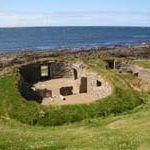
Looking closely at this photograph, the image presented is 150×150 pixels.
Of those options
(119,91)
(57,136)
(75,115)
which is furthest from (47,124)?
(119,91)

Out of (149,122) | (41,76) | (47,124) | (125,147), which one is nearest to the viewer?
(125,147)

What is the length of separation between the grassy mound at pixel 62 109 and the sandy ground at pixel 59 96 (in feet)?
24.4

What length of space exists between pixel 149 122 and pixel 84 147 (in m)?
9.75

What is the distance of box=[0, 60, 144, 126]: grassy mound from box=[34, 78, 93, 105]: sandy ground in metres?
7.43

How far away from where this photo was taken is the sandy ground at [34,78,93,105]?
59.3 m

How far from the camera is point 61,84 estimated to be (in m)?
71.7

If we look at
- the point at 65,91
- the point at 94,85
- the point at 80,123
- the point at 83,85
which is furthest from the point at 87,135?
the point at 83,85

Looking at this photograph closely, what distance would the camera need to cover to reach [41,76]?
76500mm

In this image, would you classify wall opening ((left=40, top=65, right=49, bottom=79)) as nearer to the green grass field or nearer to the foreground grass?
the green grass field

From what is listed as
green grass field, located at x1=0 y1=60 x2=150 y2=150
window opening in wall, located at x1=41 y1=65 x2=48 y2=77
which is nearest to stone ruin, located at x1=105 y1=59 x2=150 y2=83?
window opening in wall, located at x1=41 y1=65 x2=48 y2=77

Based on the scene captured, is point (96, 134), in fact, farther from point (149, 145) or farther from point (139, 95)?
point (139, 95)

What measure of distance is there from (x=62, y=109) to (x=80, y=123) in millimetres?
3185

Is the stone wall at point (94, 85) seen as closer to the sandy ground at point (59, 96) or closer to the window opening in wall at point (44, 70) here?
the sandy ground at point (59, 96)

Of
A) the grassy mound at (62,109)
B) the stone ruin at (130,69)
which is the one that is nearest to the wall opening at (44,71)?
the stone ruin at (130,69)
